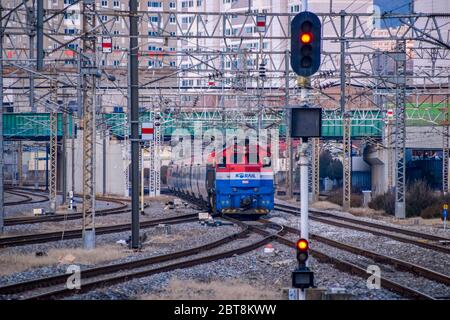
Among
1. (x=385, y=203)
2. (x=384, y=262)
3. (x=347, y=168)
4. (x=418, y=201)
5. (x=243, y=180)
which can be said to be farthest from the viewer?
(x=347, y=168)

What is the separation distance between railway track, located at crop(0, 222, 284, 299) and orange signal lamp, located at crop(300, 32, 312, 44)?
540 centimetres

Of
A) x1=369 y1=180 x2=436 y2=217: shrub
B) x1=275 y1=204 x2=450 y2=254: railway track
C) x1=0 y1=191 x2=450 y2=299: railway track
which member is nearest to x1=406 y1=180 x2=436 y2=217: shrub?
x1=369 y1=180 x2=436 y2=217: shrub

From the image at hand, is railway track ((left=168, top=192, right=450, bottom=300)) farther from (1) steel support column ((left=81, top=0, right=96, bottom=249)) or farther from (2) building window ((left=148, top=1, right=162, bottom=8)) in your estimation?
(2) building window ((left=148, top=1, right=162, bottom=8))

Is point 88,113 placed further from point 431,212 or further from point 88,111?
point 431,212

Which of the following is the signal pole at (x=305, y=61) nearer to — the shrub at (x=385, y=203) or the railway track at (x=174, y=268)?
the railway track at (x=174, y=268)

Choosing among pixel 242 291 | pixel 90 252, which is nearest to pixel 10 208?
pixel 90 252

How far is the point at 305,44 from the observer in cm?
1112

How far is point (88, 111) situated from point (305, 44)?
10039mm

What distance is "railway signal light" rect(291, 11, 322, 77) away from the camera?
11.1 metres

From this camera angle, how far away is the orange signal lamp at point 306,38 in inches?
438

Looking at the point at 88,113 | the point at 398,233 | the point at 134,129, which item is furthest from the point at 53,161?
the point at 134,129

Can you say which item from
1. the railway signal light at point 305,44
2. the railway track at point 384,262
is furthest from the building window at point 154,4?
the railway signal light at point 305,44

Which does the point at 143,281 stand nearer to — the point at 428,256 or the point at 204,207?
the point at 428,256

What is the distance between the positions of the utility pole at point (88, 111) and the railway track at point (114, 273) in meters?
2.70
